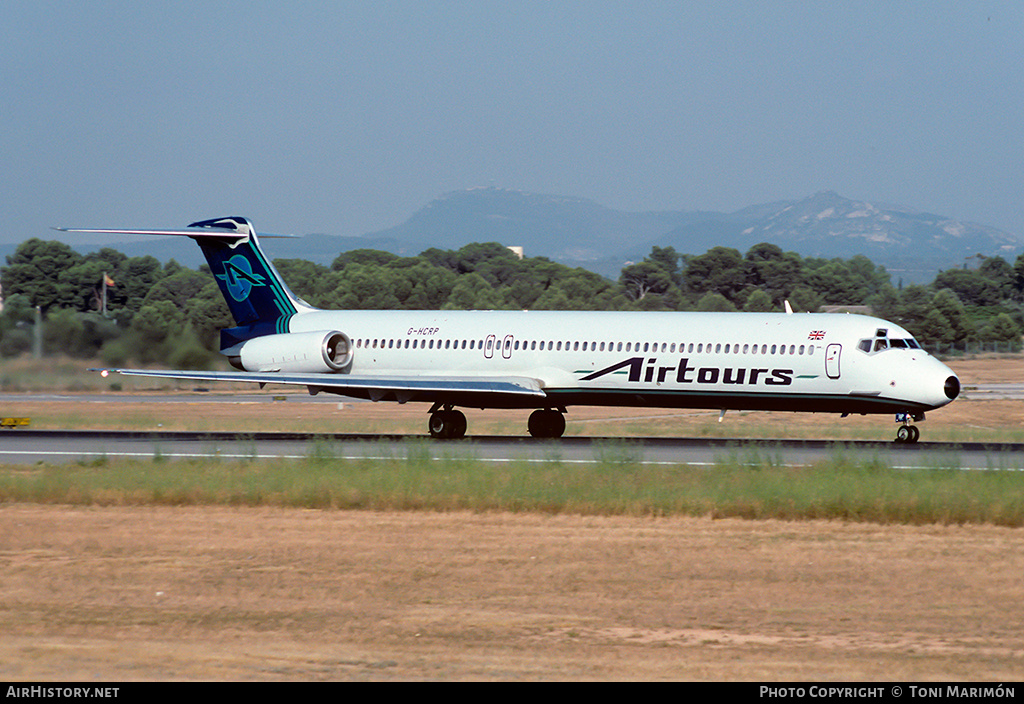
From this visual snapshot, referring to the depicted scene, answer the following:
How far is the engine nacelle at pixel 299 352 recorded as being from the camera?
110 ft

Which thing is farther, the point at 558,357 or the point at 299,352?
the point at 299,352

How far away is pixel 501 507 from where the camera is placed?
60.4 feet

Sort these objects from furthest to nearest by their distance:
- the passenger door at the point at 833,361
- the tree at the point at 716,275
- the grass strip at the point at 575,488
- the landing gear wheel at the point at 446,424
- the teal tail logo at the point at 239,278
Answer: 1. the tree at the point at 716,275
2. the teal tail logo at the point at 239,278
3. the landing gear wheel at the point at 446,424
4. the passenger door at the point at 833,361
5. the grass strip at the point at 575,488

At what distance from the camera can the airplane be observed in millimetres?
28156

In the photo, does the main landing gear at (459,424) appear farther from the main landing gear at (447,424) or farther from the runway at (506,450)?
the runway at (506,450)

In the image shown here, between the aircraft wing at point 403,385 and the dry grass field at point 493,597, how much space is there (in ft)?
38.9

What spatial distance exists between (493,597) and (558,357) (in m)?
18.7

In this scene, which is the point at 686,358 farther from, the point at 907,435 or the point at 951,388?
the point at 951,388

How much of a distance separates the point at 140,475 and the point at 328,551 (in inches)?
Answer: 283

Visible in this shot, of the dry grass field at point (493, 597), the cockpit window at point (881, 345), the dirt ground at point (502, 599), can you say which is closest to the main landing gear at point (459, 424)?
the cockpit window at point (881, 345)

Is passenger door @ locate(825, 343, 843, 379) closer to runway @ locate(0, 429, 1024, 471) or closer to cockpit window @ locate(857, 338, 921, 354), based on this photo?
cockpit window @ locate(857, 338, 921, 354)

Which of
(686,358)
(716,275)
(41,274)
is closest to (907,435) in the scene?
(686,358)

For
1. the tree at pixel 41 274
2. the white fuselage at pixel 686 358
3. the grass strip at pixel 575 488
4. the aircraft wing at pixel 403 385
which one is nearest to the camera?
the grass strip at pixel 575 488

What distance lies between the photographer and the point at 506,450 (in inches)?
1078
